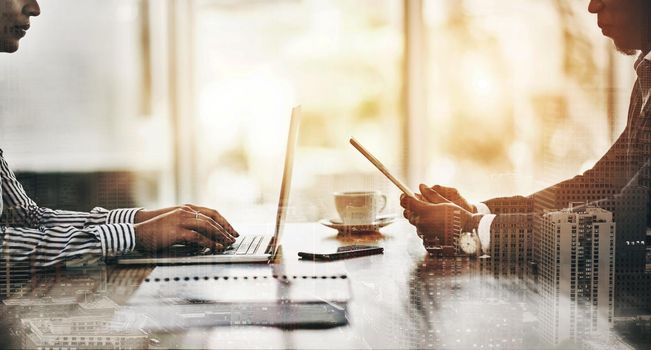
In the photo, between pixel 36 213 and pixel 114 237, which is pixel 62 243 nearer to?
pixel 114 237

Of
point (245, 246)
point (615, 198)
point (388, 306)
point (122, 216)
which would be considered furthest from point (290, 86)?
point (388, 306)

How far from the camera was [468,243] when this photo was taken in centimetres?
111

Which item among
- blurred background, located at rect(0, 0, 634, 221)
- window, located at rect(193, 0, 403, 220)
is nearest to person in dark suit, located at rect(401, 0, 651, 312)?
blurred background, located at rect(0, 0, 634, 221)

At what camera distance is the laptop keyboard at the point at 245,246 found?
3.56 ft

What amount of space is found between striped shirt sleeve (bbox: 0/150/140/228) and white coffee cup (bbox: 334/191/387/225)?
0.43 m

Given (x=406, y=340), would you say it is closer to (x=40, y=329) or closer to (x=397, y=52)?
(x=40, y=329)

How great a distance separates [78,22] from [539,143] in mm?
1793

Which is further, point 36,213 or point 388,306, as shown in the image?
point 36,213

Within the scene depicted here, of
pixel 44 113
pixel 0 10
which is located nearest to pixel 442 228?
pixel 0 10

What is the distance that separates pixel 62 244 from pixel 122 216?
0.75 feet

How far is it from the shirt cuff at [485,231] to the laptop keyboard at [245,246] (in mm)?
392

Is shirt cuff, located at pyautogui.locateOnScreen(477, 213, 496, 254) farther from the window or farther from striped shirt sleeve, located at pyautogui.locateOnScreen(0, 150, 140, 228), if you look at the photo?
the window

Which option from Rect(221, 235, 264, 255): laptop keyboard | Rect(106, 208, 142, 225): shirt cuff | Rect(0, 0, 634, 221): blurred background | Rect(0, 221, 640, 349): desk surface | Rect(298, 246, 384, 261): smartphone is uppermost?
Rect(0, 0, 634, 221): blurred background

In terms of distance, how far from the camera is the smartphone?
1061mm
